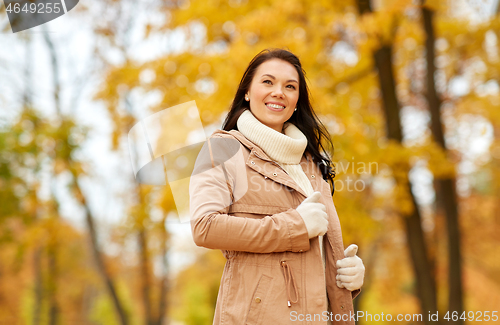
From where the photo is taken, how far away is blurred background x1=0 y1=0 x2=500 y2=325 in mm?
5164

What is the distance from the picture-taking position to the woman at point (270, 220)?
5.19 ft

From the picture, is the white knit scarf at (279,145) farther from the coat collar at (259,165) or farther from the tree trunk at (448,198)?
the tree trunk at (448,198)

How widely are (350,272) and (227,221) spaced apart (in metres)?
0.59

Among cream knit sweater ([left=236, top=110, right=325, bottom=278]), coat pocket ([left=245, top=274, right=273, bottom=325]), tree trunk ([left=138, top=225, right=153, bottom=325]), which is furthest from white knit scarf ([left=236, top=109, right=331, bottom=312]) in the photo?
tree trunk ([left=138, top=225, right=153, bottom=325])

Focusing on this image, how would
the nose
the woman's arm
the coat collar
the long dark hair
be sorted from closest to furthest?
the woman's arm
the coat collar
the nose
the long dark hair

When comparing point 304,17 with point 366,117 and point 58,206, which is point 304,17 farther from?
point 58,206

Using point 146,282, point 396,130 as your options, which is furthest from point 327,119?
point 146,282

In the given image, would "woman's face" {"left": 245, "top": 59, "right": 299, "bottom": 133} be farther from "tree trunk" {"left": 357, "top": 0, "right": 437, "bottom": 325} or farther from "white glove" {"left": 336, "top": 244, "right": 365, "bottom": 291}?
"tree trunk" {"left": 357, "top": 0, "right": 437, "bottom": 325}

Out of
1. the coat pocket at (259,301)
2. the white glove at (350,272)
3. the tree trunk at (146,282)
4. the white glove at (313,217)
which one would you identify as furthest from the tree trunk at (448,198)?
the tree trunk at (146,282)

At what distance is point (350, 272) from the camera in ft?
5.84

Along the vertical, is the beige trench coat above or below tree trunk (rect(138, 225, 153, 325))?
above

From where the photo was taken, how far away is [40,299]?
43.6 feet

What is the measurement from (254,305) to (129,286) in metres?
24.4

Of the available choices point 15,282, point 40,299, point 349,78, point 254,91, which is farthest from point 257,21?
point 15,282
